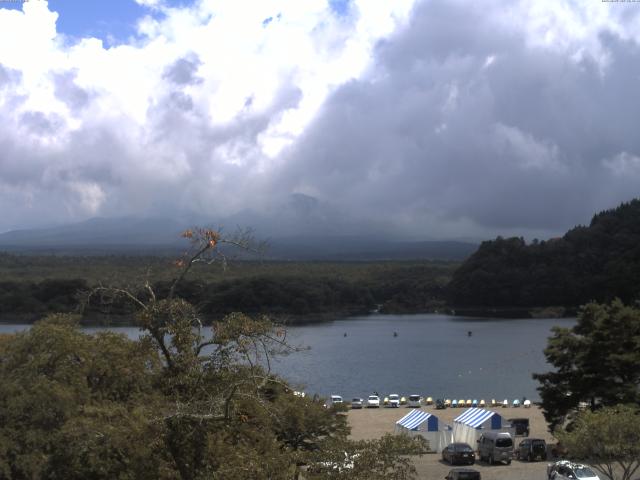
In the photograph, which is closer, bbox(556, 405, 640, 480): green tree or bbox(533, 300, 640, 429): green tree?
bbox(556, 405, 640, 480): green tree

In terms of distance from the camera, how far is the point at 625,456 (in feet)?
50.0

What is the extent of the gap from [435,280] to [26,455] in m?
105

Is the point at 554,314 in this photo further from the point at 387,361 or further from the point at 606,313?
the point at 606,313

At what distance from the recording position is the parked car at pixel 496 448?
896 inches

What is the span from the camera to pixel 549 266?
104250 millimetres

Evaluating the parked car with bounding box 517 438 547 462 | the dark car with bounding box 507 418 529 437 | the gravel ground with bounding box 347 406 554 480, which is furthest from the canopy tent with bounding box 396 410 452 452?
the dark car with bounding box 507 418 529 437

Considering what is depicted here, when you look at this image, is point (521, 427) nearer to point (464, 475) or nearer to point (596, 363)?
point (596, 363)

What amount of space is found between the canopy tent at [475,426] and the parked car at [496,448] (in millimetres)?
2620

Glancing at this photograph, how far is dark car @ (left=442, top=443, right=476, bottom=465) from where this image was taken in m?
23.0

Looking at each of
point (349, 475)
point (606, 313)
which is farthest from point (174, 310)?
point (606, 313)

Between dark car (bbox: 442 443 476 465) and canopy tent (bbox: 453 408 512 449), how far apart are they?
2860mm

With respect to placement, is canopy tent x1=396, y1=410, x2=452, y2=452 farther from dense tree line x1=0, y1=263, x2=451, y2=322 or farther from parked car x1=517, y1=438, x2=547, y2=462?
dense tree line x1=0, y1=263, x2=451, y2=322

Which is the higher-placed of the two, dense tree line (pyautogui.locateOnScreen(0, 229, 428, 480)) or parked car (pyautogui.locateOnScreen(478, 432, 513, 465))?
dense tree line (pyautogui.locateOnScreen(0, 229, 428, 480))

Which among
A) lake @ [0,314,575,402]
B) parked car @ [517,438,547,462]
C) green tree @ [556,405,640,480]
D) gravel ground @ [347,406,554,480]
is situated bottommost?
lake @ [0,314,575,402]
